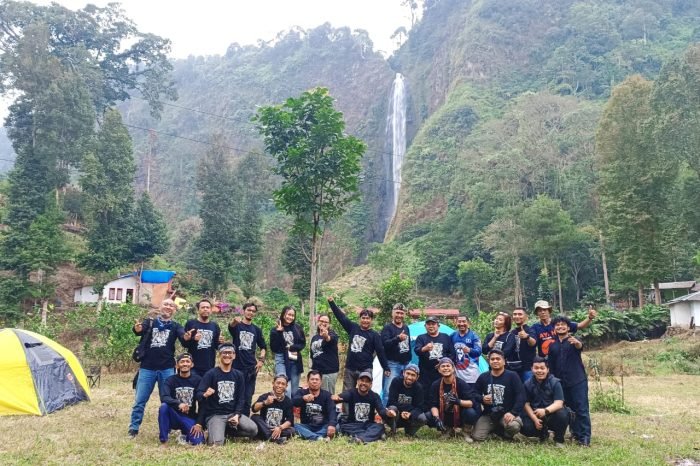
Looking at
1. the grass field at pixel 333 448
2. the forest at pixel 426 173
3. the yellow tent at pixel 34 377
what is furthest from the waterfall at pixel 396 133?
the grass field at pixel 333 448

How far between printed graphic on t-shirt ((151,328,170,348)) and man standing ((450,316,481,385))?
3.54 meters

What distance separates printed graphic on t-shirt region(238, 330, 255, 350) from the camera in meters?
6.72

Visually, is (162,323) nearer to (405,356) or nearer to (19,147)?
(405,356)

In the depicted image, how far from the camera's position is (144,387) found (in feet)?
20.7

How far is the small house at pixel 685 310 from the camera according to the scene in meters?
21.6

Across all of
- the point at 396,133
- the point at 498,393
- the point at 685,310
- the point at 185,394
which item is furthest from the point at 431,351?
the point at 396,133

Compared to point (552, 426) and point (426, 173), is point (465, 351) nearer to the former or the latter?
point (552, 426)

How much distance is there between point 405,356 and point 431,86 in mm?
58261

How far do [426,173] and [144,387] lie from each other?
42831mm

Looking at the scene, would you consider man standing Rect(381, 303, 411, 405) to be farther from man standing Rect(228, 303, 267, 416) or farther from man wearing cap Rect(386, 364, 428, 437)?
man standing Rect(228, 303, 267, 416)

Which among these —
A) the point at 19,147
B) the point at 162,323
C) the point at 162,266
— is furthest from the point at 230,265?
the point at 162,323

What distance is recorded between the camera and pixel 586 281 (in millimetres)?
31984

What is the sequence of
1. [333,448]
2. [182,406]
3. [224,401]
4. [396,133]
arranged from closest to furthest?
[333,448]
[182,406]
[224,401]
[396,133]

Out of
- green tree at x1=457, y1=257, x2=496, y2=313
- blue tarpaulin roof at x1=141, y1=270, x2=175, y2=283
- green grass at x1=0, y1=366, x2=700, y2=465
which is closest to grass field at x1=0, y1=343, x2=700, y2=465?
green grass at x1=0, y1=366, x2=700, y2=465
